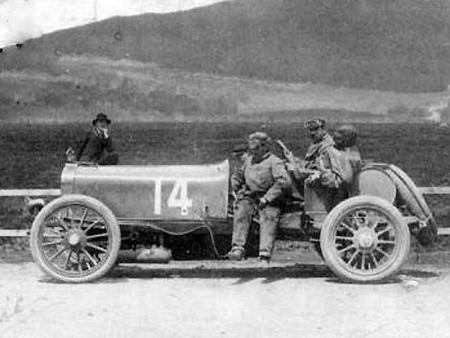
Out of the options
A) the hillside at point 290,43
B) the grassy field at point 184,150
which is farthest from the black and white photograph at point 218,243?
the grassy field at point 184,150

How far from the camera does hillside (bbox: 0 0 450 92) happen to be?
17.8 metres

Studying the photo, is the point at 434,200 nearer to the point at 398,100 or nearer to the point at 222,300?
the point at 398,100

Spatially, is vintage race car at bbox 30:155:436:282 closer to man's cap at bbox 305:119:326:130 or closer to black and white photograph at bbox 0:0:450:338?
black and white photograph at bbox 0:0:450:338

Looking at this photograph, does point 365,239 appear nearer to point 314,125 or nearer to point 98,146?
point 314,125

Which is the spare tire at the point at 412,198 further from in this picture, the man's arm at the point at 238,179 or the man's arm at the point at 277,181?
the man's arm at the point at 238,179

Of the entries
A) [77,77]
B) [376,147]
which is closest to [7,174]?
[376,147]

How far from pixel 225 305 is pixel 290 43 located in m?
14.7

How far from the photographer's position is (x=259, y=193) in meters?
8.85

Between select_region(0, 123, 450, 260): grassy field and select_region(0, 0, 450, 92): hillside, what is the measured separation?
252 inches

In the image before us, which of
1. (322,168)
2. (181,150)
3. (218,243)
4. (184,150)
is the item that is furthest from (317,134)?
(184,150)

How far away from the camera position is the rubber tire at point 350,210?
835 centimetres

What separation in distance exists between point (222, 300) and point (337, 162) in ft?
6.32

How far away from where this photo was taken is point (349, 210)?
846cm

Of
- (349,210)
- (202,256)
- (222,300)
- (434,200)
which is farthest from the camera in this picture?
(434,200)
